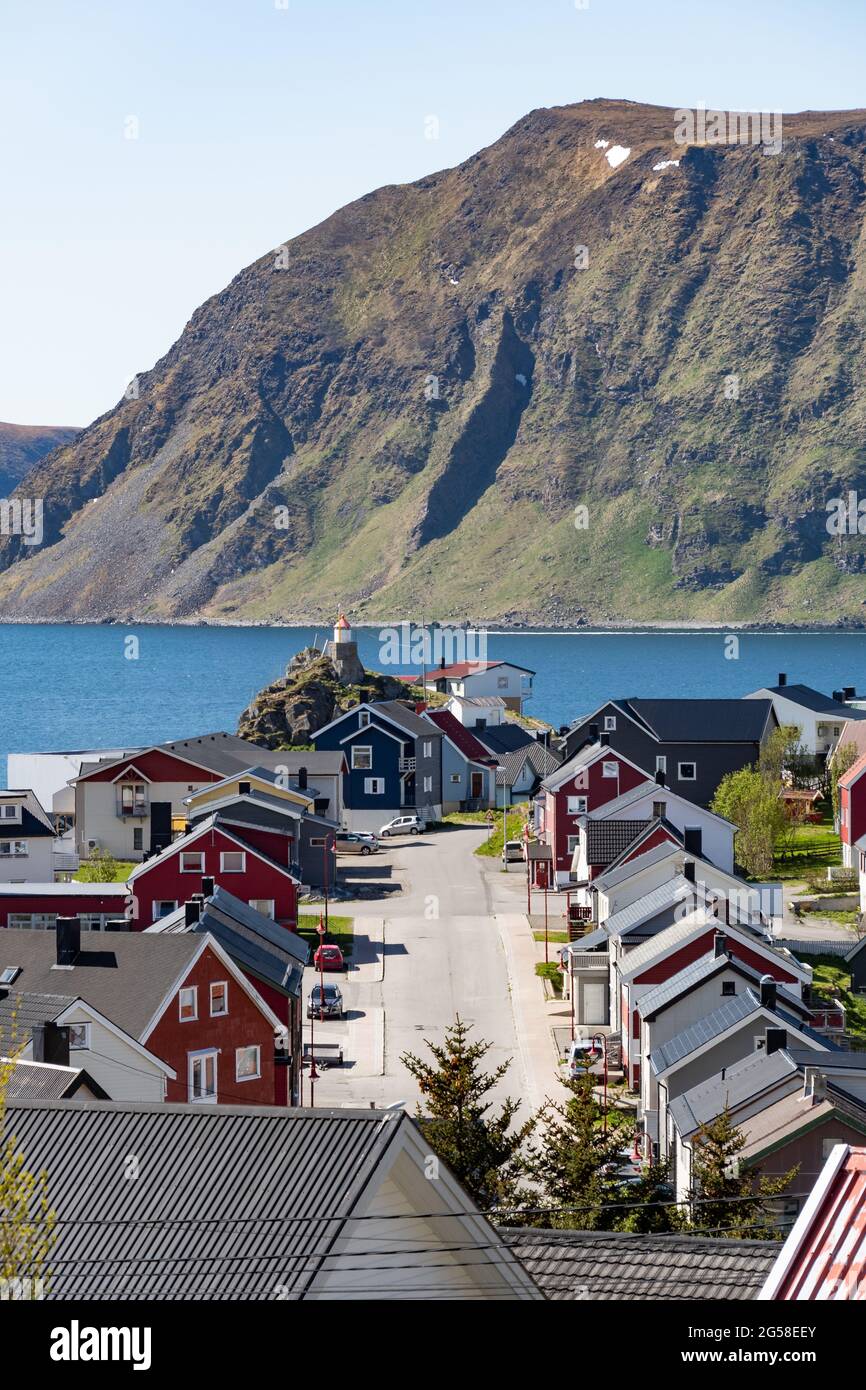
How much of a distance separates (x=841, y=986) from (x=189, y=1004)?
62.5ft

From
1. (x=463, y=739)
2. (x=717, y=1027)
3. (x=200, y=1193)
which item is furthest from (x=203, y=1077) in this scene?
(x=463, y=739)

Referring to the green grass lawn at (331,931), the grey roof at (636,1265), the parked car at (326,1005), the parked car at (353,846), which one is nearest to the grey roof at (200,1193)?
the grey roof at (636,1265)

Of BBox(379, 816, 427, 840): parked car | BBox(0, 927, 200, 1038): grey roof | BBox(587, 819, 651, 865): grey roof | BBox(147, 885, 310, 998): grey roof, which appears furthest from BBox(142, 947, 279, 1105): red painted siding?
BBox(379, 816, 427, 840): parked car

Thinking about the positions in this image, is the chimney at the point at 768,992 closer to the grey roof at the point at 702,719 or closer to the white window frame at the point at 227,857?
the white window frame at the point at 227,857

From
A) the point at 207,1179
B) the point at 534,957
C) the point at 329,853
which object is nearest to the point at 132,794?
the point at 329,853

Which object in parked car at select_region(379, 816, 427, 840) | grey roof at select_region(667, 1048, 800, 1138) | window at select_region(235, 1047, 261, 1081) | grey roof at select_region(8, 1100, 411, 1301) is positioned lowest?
parked car at select_region(379, 816, 427, 840)

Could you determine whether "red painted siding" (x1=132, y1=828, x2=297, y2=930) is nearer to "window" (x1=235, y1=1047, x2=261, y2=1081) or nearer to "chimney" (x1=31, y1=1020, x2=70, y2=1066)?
"window" (x1=235, y1=1047, x2=261, y2=1081)

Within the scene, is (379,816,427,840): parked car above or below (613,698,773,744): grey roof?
below

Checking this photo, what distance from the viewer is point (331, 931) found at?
171ft

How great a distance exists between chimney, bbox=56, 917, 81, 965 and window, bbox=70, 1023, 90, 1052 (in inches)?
100

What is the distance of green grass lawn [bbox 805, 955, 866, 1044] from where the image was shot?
39812mm

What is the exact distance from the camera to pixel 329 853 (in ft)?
198

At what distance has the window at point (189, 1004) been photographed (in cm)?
3089

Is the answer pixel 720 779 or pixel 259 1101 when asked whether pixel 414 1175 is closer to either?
pixel 259 1101
